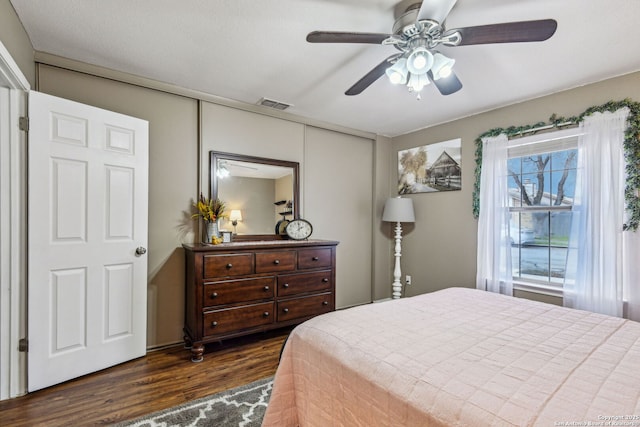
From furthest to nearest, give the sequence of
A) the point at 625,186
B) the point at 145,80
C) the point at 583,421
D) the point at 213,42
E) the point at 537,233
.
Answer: the point at 537,233 < the point at 145,80 < the point at 625,186 < the point at 213,42 < the point at 583,421

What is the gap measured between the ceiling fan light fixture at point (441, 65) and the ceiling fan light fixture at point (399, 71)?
168 mm

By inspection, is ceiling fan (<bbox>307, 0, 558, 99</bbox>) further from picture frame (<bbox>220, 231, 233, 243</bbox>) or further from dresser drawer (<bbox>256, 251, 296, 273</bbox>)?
picture frame (<bbox>220, 231, 233, 243</bbox>)

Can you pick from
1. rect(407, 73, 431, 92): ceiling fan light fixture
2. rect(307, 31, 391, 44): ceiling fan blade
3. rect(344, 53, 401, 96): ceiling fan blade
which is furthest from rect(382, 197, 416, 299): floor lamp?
rect(307, 31, 391, 44): ceiling fan blade

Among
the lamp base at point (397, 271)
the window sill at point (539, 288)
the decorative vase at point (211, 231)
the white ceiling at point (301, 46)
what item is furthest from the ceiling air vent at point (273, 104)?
the window sill at point (539, 288)

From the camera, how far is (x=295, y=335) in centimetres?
154

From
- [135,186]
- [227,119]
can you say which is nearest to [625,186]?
[227,119]

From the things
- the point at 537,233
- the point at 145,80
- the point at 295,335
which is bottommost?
the point at 295,335

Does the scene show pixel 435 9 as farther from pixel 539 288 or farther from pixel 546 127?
pixel 539 288

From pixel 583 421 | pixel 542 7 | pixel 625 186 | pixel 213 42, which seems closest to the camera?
pixel 583 421

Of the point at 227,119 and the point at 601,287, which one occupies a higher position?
the point at 227,119

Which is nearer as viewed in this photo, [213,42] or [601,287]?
[213,42]

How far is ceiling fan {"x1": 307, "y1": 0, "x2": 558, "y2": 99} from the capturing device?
145 centimetres

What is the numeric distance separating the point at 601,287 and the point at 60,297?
419 cm

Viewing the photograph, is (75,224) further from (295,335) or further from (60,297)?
(295,335)
